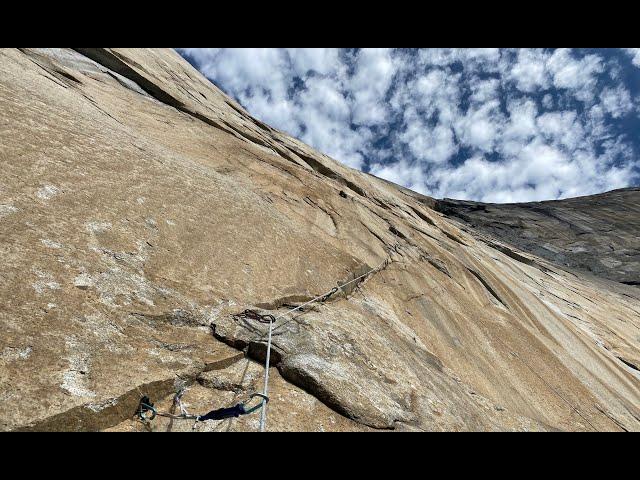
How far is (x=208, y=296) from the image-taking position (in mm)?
7566

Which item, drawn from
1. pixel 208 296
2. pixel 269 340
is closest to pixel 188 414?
pixel 269 340

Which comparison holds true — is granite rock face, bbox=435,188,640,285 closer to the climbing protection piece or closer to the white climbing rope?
the white climbing rope

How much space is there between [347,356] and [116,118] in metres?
10.5

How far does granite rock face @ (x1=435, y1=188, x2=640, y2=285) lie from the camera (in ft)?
173

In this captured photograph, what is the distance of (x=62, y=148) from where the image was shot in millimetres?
8492

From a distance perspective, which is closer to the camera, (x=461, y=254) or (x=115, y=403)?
(x=115, y=403)

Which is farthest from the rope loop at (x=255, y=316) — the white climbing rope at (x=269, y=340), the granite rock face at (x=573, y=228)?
the granite rock face at (x=573, y=228)

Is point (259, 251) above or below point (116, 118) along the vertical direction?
below

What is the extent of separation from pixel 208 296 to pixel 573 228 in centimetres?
6540

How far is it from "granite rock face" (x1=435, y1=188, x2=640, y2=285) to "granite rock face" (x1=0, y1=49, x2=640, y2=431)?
40042 mm
